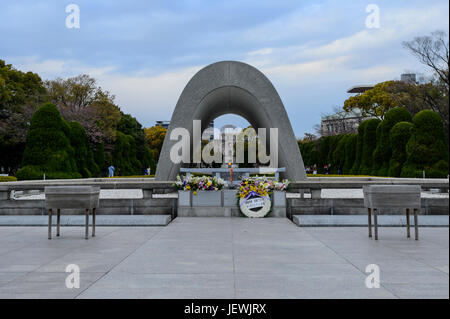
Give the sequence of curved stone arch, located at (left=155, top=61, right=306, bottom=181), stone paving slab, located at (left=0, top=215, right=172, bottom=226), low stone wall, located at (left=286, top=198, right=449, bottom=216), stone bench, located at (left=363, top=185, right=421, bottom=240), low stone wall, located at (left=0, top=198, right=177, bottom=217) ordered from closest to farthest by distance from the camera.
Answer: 1. stone bench, located at (left=363, top=185, right=421, bottom=240)
2. stone paving slab, located at (left=0, top=215, right=172, bottom=226)
3. low stone wall, located at (left=286, top=198, right=449, bottom=216)
4. low stone wall, located at (left=0, top=198, right=177, bottom=217)
5. curved stone arch, located at (left=155, top=61, right=306, bottom=181)

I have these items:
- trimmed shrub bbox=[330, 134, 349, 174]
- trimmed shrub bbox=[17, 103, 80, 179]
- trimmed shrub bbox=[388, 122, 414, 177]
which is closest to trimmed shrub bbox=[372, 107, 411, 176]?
trimmed shrub bbox=[388, 122, 414, 177]

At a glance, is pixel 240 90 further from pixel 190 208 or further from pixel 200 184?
pixel 190 208

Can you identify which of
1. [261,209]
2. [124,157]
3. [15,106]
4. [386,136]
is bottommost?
[261,209]

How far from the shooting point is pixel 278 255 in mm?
5941

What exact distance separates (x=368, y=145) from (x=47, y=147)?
23307mm

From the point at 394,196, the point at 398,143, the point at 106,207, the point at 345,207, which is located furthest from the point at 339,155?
the point at 394,196

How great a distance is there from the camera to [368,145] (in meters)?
32.1

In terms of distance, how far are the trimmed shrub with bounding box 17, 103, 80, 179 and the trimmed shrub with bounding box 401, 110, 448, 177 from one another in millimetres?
20688

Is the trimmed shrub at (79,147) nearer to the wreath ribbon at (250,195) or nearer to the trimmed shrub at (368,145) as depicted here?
the trimmed shrub at (368,145)

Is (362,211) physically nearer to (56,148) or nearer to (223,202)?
(223,202)

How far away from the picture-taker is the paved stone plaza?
4105mm

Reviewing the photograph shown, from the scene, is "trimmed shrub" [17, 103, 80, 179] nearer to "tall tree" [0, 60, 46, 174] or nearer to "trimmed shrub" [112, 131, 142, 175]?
"tall tree" [0, 60, 46, 174]

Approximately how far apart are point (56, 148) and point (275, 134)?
15617mm

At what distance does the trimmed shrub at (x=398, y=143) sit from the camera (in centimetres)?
2537
